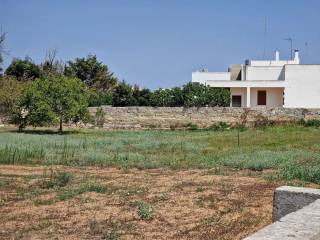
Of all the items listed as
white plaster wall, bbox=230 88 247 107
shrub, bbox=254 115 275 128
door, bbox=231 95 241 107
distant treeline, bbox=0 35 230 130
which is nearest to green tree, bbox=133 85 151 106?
distant treeline, bbox=0 35 230 130

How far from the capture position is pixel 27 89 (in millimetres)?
29203

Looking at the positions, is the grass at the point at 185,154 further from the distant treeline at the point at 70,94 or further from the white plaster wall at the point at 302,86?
the white plaster wall at the point at 302,86

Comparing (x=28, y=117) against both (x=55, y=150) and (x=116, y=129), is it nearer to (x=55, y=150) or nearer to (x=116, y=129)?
(x=116, y=129)

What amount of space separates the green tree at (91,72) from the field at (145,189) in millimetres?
33374

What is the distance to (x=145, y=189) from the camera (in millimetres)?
10438

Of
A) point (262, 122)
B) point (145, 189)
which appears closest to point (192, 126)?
point (262, 122)

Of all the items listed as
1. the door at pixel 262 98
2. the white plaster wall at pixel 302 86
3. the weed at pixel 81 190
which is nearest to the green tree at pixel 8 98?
the door at pixel 262 98

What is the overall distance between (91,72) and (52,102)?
2495cm

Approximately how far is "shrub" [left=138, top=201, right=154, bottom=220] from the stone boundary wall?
8.04 feet

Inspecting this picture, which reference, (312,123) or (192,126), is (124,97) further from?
(312,123)

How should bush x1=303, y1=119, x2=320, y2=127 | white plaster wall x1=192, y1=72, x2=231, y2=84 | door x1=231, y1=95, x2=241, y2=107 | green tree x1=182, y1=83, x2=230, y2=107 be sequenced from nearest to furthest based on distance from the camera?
bush x1=303, y1=119, x2=320, y2=127, green tree x1=182, y1=83, x2=230, y2=107, door x1=231, y1=95, x2=241, y2=107, white plaster wall x1=192, y1=72, x2=231, y2=84

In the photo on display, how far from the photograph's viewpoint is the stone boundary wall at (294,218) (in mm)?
3658

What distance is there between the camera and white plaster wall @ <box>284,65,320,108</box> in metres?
41.7

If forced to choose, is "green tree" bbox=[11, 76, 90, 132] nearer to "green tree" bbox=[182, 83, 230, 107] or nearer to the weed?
"green tree" bbox=[182, 83, 230, 107]
